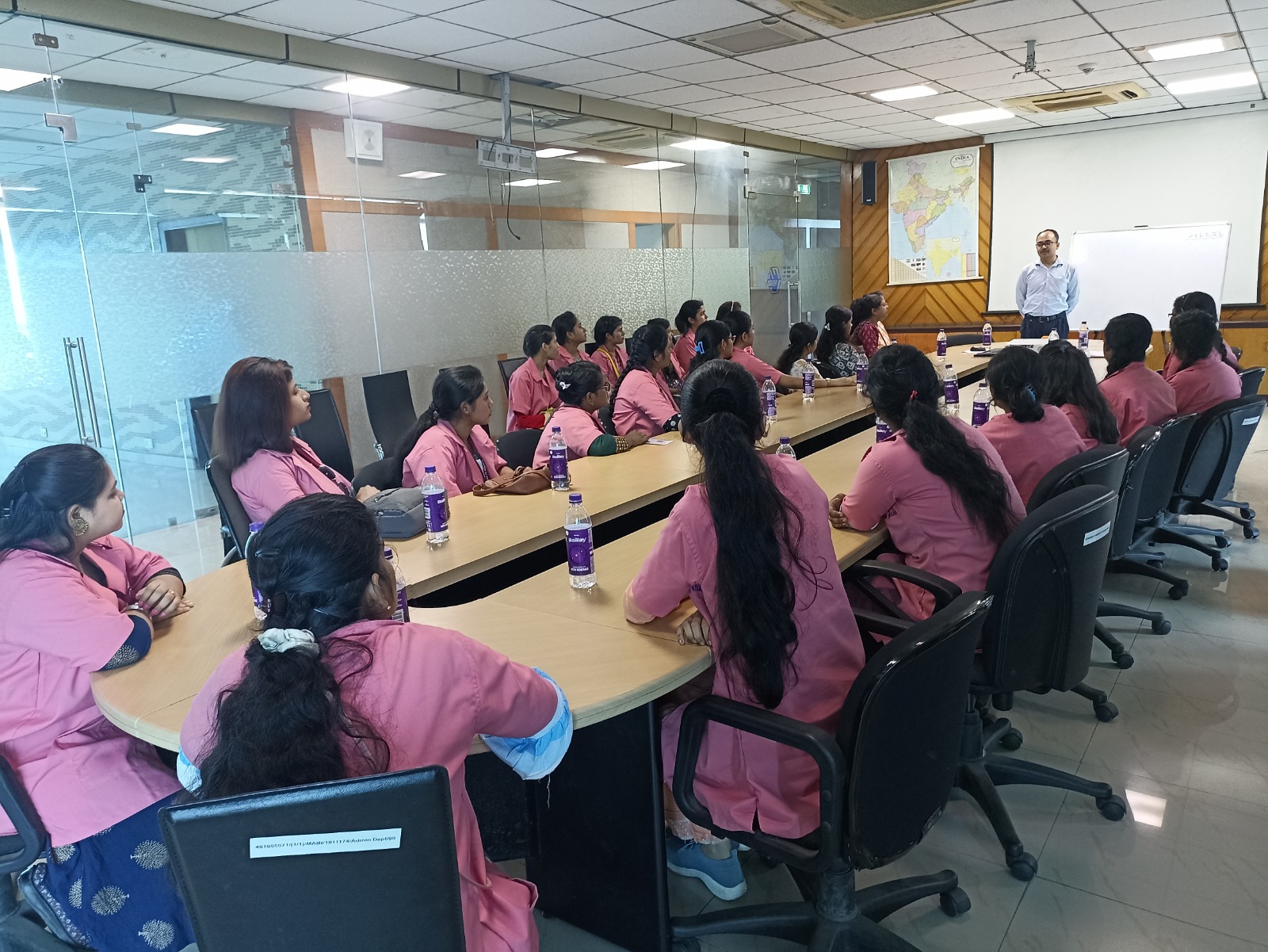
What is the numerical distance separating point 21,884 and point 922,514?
7.45 ft

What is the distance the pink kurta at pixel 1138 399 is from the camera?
3.90 metres

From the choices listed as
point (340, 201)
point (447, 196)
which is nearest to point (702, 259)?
point (447, 196)

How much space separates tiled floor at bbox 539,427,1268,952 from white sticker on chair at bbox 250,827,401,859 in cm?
124

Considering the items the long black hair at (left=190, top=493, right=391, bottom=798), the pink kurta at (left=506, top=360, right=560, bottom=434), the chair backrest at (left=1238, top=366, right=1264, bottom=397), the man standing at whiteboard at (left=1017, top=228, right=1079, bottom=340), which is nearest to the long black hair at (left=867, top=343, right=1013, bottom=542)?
the long black hair at (left=190, top=493, right=391, bottom=798)

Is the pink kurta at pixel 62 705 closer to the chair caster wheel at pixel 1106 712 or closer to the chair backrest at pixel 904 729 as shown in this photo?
the chair backrest at pixel 904 729

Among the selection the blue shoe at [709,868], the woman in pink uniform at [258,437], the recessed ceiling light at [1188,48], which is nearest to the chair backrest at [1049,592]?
the blue shoe at [709,868]

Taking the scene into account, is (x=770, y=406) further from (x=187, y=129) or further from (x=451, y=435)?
(x=187, y=129)

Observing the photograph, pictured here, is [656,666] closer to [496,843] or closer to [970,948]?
[496,843]

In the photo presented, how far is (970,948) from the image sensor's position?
1.97m

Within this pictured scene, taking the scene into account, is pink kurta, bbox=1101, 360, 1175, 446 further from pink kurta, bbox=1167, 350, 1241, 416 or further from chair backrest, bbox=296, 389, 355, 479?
chair backrest, bbox=296, 389, 355, 479

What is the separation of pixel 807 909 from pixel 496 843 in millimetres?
748

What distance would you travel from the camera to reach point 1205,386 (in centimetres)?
417

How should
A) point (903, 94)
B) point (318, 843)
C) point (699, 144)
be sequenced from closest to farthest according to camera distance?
1. point (318, 843)
2. point (903, 94)
3. point (699, 144)

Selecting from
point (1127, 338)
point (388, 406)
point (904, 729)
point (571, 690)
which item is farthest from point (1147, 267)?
point (571, 690)
